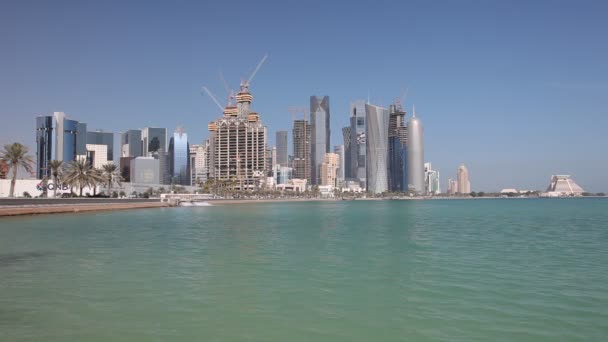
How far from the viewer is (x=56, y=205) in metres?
92.9

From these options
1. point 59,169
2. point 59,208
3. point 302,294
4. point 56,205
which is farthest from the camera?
point 59,169

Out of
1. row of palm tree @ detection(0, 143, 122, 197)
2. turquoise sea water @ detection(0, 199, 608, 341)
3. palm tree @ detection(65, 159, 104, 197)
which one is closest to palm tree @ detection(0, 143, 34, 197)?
row of palm tree @ detection(0, 143, 122, 197)

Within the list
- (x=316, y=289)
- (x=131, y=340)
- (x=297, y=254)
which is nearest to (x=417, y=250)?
(x=297, y=254)

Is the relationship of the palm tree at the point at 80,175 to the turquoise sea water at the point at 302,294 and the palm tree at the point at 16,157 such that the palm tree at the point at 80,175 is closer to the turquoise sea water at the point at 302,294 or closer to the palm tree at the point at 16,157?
the palm tree at the point at 16,157

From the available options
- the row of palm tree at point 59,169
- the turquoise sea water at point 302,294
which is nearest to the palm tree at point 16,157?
the row of palm tree at point 59,169

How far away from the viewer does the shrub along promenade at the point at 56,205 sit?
7944 cm

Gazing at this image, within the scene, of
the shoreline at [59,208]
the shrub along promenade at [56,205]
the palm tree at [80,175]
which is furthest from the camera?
the palm tree at [80,175]

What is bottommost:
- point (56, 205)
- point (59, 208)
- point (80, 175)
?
point (59, 208)

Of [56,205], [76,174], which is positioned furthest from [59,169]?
[56,205]

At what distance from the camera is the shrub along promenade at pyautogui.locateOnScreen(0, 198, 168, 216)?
79438mm

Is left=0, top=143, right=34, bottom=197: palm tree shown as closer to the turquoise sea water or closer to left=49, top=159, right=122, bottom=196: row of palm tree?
left=49, top=159, right=122, bottom=196: row of palm tree

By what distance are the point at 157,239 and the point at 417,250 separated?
895 inches

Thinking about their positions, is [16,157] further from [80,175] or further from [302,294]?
[302,294]

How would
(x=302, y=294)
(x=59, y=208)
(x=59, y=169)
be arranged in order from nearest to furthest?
(x=302, y=294) < (x=59, y=208) < (x=59, y=169)
